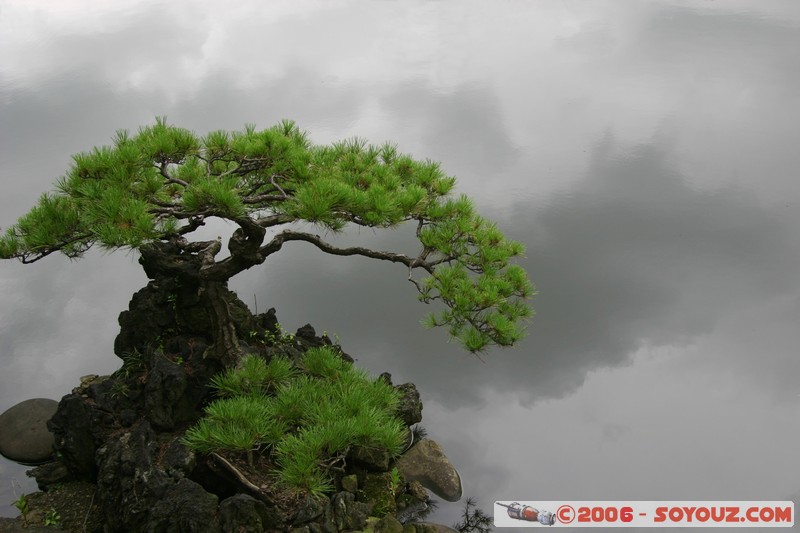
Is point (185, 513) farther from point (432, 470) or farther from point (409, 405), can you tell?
point (409, 405)

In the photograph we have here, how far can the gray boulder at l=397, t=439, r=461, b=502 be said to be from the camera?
380 cm

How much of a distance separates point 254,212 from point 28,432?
188 centimetres

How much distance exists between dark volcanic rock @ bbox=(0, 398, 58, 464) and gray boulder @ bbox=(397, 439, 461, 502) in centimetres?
207

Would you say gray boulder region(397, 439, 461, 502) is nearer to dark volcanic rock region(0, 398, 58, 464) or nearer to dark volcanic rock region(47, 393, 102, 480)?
dark volcanic rock region(47, 393, 102, 480)

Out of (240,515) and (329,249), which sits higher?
(329,249)

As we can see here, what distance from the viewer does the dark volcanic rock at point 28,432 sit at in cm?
406

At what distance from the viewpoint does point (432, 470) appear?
12.7ft

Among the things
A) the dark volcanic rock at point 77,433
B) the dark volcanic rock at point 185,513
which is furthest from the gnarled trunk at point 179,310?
the dark volcanic rock at point 185,513

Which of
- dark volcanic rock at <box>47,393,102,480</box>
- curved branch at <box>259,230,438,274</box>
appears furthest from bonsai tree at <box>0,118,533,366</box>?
dark volcanic rock at <box>47,393,102,480</box>

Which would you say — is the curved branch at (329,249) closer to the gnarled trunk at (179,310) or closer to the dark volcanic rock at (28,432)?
the gnarled trunk at (179,310)

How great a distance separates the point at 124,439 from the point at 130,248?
105cm

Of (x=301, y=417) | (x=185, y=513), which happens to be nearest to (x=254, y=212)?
(x=301, y=417)

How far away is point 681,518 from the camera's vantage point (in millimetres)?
3568

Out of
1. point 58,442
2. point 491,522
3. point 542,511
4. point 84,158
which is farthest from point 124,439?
point 542,511
